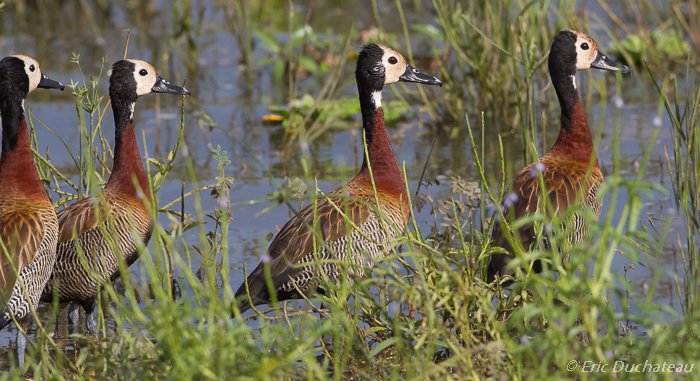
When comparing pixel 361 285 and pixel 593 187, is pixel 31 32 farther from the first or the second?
pixel 361 285

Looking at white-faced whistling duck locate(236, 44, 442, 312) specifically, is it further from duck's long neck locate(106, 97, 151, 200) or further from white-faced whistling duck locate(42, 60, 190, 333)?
duck's long neck locate(106, 97, 151, 200)

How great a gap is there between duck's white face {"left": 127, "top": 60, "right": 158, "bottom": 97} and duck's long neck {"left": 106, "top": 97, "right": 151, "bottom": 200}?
0.37ft

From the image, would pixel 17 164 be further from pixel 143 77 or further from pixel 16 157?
pixel 143 77

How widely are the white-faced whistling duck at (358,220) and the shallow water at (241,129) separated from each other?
27cm

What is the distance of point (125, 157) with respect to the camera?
184 inches

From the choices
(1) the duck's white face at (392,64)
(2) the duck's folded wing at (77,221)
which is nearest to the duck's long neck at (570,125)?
(1) the duck's white face at (392,64)

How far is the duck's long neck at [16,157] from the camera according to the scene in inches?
164

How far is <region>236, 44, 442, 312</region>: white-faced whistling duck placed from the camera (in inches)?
171

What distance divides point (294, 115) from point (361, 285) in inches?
170

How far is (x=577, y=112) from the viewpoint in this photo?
198 inches

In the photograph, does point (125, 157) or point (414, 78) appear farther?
point (414, 78)

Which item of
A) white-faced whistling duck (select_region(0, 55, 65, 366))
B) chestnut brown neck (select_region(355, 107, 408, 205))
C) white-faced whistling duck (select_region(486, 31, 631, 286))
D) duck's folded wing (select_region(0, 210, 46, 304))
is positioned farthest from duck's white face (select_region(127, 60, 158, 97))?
white-faced whistling duck (select_region(486, 31, 631, 286))

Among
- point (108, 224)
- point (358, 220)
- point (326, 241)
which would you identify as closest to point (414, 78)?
point (358, 220)

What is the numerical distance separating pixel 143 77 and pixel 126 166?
580 mm
